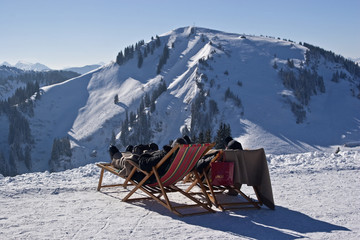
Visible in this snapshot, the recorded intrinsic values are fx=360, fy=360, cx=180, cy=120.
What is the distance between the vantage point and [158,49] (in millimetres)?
117250

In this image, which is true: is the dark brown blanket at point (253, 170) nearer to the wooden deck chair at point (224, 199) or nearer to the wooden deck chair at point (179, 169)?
the wooden deck chair at point (224, 199)

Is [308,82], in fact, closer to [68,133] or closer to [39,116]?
[68,133]

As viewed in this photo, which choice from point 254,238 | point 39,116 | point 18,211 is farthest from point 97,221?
point 39,116

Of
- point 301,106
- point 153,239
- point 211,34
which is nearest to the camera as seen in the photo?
point 153,239

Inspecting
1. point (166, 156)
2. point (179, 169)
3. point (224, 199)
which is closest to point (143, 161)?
point (166, 156)

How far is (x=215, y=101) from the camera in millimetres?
75625

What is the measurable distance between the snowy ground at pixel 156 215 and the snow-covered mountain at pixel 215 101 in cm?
5356

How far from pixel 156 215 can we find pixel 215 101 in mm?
70098

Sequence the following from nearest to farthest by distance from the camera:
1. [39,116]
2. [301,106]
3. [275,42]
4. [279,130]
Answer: [279,130] < [301,106] < [39,116] < [275,42]

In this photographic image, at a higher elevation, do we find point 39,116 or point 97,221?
point 97,221

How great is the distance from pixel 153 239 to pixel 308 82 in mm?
84850

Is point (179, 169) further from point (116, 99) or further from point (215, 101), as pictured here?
point (116, 99)

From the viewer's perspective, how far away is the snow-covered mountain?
7019 cm

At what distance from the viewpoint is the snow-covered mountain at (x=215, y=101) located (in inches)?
2763
